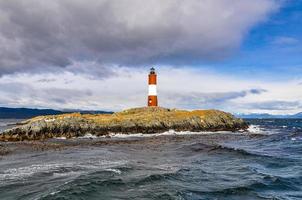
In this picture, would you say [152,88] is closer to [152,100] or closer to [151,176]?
[152,100]

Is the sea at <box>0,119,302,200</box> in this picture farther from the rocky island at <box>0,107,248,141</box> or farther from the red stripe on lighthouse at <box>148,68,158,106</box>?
the red stripe on lighthouse at <box>148,68,158,106</box>

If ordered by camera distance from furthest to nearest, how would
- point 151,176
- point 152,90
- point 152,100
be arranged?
point 152,100
point 152,90
point 151,176

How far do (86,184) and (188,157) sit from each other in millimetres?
14130

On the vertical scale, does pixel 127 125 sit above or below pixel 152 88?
below

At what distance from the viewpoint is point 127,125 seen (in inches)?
2512

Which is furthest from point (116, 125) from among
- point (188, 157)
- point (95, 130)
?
point (188, 157)

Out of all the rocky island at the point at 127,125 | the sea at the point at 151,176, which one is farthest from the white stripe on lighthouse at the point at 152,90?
the sea at the point at 151,176

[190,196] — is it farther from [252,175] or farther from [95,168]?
[95,168]

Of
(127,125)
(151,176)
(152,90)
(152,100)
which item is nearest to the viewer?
(151,176)

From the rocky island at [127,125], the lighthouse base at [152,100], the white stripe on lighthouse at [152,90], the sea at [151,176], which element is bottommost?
the sea at [151,176]

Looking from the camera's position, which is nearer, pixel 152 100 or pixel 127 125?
pixel 127 125

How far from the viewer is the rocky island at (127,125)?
55844mm

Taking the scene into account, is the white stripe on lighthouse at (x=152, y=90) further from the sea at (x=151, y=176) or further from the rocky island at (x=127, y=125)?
the sea at (x=151, y=176)

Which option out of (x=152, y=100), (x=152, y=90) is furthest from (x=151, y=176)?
(x=152, y=100)
